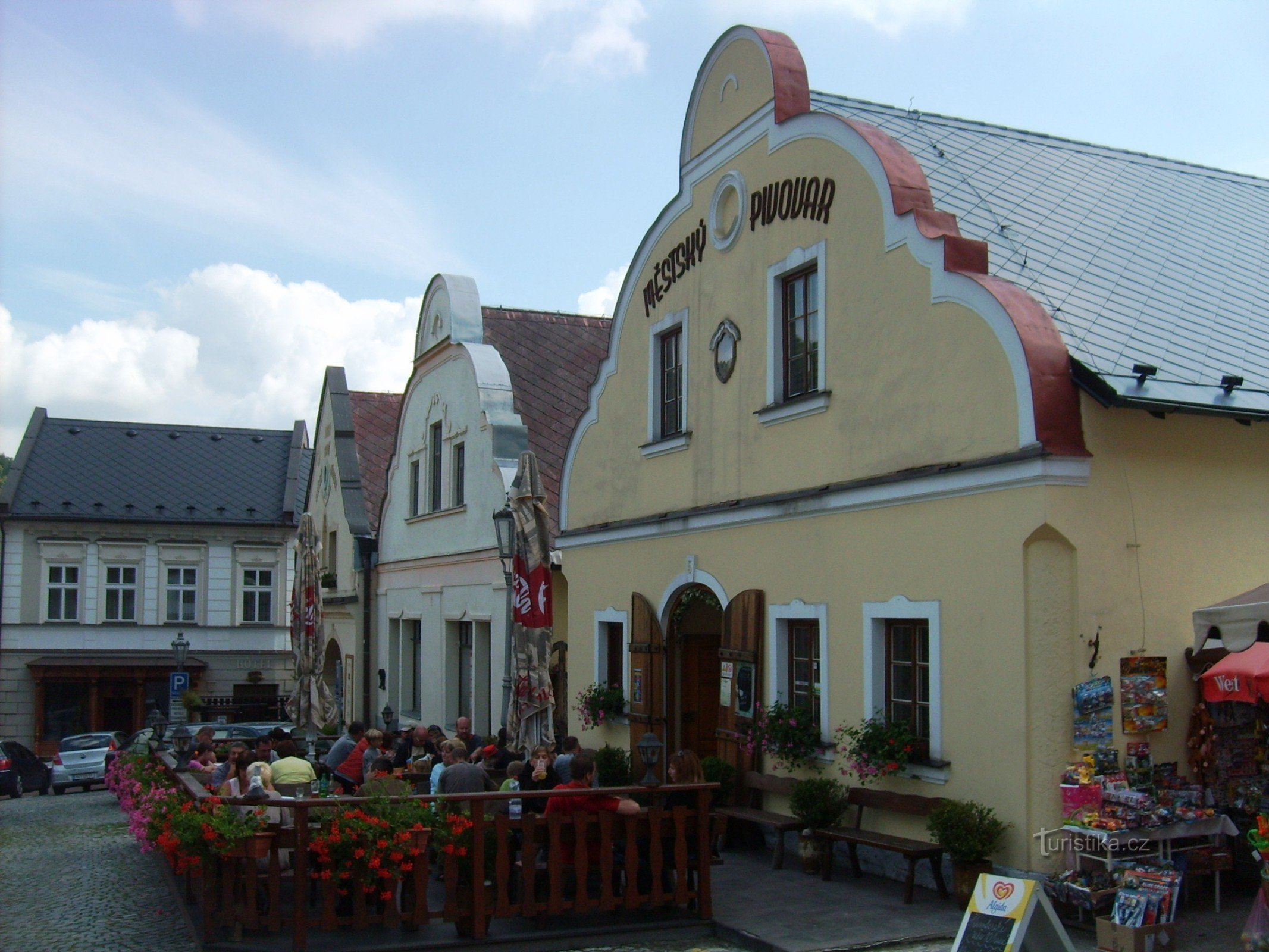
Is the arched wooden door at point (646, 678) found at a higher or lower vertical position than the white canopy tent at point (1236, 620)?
lower

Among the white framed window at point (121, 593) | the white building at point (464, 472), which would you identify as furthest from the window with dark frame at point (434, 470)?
the white framed window at point (121, 593)

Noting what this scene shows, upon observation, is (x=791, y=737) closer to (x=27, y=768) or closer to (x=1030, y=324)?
(x=1030, y=324)

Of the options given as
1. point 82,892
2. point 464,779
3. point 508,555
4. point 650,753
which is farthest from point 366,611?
point 650,753

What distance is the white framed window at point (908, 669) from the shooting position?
10.4 m

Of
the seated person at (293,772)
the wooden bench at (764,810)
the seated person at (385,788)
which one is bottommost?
the wooden bench at (764,810)

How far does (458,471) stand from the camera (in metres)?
23.1

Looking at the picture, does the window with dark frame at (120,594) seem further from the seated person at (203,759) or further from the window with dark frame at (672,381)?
the window with dark frame at (672,381)

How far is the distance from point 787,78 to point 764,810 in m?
7.52

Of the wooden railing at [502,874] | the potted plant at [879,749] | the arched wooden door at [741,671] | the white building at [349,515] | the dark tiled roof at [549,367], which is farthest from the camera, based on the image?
the white building at [349,515]

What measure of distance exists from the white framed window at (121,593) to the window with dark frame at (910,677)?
109 feet

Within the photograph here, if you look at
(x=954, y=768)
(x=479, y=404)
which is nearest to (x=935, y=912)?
(x=954, y=768)

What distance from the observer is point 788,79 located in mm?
13148

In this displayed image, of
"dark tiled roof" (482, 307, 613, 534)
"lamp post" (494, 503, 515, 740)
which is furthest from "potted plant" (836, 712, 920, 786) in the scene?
"dark tiled roof" (482, 307, 613, 534)

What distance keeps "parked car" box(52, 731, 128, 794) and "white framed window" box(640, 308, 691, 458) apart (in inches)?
674
